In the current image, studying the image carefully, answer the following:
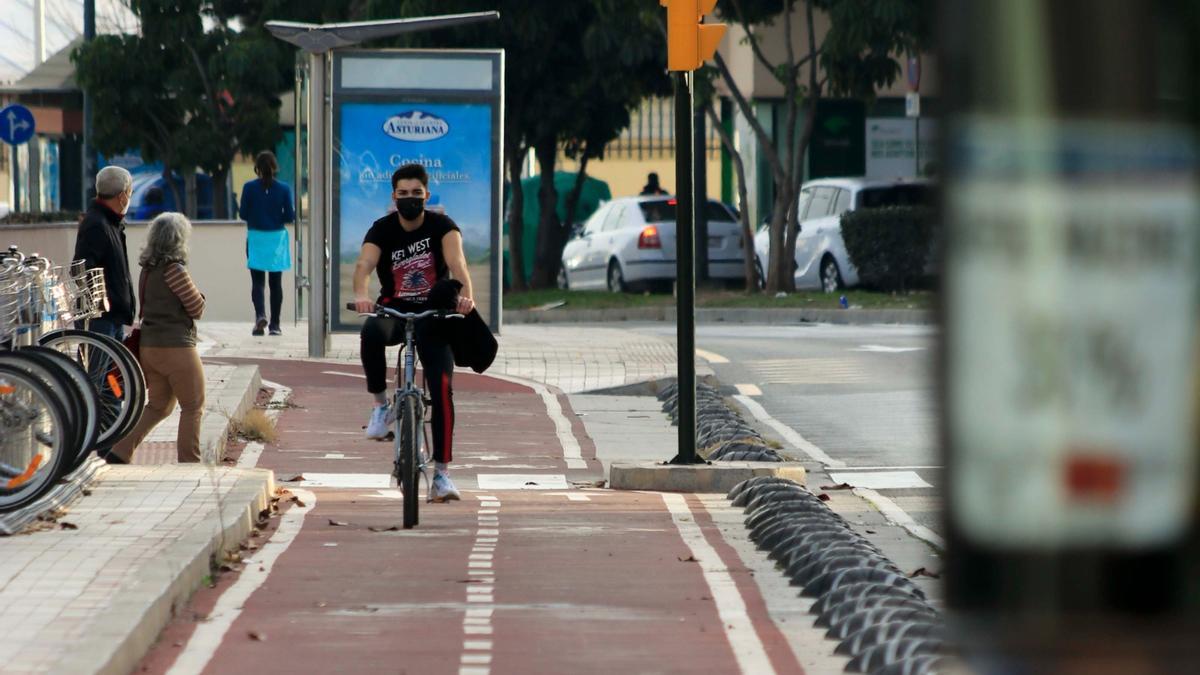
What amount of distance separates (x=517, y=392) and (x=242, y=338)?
16.7 ft

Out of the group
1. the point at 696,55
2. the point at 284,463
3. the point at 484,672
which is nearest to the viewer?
the point at 484,672

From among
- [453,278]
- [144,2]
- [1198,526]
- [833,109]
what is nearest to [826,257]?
[833,109]

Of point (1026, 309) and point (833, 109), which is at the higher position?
point (833, 109)

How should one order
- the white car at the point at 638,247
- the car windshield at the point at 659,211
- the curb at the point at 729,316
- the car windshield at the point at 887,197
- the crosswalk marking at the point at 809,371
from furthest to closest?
the car windshield at the point at 659,211
the white car at the point at 638,247
the car windshield at the point at 887,197
the curb at the point at 729,316
the crosswalk marking at the point at 809,371

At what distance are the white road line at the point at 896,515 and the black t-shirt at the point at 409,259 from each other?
7.79 feet

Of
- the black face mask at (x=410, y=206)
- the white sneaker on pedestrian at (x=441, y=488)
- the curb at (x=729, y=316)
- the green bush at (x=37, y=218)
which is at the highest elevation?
the green bush at (x=37, y=218)

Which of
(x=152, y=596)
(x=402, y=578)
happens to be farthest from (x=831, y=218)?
(x=152, y=596)

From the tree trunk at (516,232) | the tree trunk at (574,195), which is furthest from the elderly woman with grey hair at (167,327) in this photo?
the tree trunk at (574,195)

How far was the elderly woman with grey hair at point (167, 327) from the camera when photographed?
10914mm

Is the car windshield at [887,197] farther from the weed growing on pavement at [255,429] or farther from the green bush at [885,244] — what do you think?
the weed growing on pavement at [255,429]

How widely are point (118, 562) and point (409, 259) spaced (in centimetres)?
275

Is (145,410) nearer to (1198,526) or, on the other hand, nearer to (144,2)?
(1198,526)

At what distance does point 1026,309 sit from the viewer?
1426 millimetres

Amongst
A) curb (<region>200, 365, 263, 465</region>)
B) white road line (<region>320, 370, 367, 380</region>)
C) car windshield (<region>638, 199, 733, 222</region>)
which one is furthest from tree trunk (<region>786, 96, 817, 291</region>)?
curb (<region>200, 365, 263, 465</region>)
